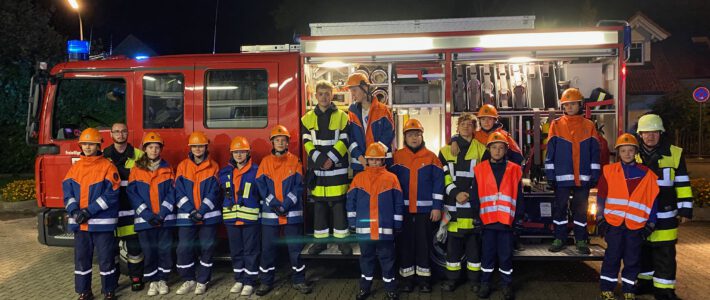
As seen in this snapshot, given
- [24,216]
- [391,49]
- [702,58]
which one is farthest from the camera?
[702,58]

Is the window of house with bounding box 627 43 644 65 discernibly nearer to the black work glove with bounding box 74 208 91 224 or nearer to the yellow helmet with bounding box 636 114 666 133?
the yellow helmet with bounding box 636 114 666 133

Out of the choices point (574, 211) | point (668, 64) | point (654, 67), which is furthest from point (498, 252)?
point (668, 64)

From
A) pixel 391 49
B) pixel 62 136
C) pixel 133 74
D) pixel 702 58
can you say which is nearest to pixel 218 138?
pixel 133 74

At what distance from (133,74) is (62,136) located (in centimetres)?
106

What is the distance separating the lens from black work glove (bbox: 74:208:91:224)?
15.2 ft

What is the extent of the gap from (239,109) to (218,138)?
1.30ft

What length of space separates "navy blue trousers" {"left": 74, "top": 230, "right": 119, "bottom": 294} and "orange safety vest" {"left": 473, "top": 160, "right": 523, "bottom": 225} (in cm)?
365

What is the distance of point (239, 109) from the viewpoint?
5496 millimetres

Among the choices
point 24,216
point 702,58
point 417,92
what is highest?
point 702,58

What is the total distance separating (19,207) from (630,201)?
11497 mm

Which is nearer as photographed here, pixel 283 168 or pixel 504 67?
pixel 283 168

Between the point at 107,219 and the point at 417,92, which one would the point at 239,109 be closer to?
the point at 107,219

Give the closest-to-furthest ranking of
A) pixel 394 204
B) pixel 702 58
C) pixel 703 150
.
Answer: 1. pixel 394 204
2. pixel 703 150
3. pixel 702 58

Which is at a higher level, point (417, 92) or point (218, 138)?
point (417, 92)
